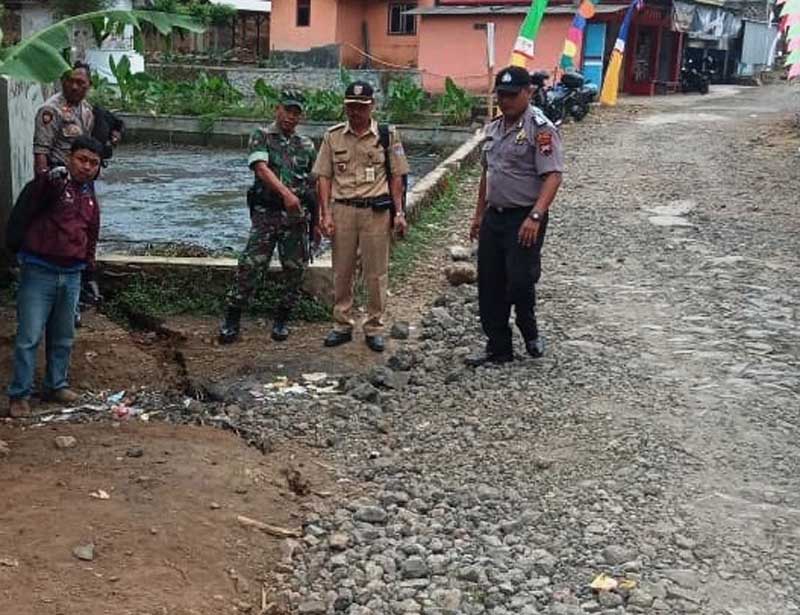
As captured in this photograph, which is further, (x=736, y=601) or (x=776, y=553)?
(x=776, y=553)

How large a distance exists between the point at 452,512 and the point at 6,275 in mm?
4354

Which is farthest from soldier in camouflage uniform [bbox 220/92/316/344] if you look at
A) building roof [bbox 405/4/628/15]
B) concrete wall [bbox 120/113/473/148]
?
building roof [bbox 405/4/628/15]

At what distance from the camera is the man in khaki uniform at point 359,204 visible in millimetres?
6270

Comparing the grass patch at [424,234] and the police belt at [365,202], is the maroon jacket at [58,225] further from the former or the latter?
the grass patch at [424,234]

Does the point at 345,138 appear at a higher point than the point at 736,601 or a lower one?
higher

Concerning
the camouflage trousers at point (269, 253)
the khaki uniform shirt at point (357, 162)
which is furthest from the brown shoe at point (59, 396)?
the khaki uniform shirt at point (357, 162)

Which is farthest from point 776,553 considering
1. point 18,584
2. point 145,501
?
point 18,584

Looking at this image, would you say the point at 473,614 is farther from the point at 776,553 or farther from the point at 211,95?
the point at 211,95

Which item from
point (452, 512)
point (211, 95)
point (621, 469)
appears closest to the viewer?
point (452, 512)

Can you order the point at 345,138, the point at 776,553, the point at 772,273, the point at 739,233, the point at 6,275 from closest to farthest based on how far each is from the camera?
the point at 776,553, the point at 345,138, the point at 6,275, the point at 772,273, the point at 739,233

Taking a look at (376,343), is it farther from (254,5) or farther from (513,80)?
(254,5)

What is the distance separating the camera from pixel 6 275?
7230 millimetres

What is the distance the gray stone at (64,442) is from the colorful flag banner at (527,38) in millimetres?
13090

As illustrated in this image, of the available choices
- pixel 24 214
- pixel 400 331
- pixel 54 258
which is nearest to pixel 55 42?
pixel 24 214
